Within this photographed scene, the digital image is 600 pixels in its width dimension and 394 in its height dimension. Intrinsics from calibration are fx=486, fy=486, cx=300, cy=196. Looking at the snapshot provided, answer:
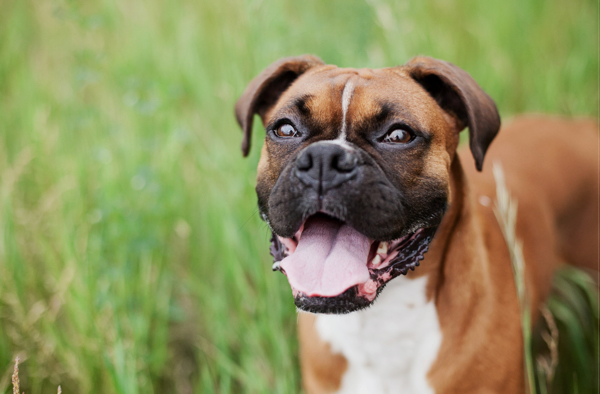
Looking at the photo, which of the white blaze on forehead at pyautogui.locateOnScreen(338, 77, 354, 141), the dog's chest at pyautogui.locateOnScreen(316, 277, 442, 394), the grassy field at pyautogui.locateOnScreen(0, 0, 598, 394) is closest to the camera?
the white blaze on forehead at pyautogui.locateOnScreen(338, 77, 354, 141)

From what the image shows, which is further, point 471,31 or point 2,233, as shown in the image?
point 471,31

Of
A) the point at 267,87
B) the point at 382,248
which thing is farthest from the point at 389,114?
the point at 267,87

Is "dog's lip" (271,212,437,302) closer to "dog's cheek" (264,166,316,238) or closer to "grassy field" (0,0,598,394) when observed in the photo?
"dog's cheek" (264,166,316,238)

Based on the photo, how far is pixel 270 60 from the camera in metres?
3.02

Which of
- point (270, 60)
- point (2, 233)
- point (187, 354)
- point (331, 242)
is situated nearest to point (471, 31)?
point (270, 60)

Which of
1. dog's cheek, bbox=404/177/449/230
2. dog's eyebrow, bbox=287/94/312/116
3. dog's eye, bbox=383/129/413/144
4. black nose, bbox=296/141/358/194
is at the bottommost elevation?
dog's cheek, bbox=404/177/449/230

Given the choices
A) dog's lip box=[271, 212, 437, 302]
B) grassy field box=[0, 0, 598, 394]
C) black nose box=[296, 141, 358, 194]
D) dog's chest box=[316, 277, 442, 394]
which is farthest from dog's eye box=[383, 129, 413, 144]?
grassy field box=[0, 0, 598, 394]

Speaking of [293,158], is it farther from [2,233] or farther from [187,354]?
[2,233]

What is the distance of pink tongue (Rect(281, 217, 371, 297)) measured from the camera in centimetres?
187

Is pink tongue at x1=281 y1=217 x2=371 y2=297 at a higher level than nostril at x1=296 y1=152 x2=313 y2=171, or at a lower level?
lower

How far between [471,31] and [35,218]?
4.05 metres

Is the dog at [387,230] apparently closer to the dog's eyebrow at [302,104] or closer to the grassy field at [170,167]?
the dog's eyebrow at [302,104]

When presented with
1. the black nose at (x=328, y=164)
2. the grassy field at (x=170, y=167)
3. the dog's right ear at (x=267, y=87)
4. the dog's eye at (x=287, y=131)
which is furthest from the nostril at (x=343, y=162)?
the grassy field at (x=170, y=167)

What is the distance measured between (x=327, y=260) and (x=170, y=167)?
6.05 feet
